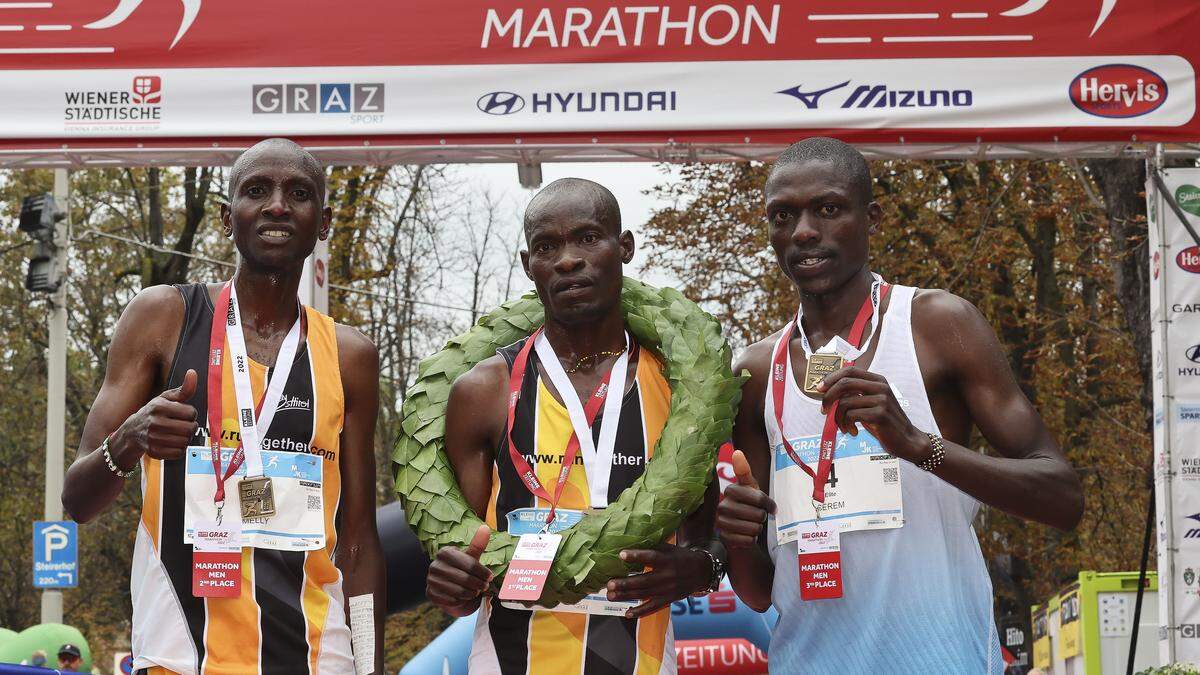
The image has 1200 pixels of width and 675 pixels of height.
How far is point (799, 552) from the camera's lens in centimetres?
391

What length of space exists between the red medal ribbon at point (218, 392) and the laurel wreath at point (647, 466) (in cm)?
57

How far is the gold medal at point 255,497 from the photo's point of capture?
400 centimetres

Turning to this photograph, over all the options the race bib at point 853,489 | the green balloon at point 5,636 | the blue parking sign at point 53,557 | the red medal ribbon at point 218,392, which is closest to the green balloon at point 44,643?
the green balloon at point 5,636

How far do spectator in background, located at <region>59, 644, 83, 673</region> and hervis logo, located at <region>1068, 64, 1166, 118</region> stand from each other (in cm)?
913

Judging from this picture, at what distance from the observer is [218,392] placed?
411 centimetres

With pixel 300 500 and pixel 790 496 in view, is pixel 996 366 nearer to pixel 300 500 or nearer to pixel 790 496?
pixel 790 496

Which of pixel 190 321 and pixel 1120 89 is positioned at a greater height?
pixel 1120 89

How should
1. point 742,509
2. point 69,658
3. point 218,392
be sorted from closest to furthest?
point 742,509
point 218,392
point 69,658

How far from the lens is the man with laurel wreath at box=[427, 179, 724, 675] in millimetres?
4070

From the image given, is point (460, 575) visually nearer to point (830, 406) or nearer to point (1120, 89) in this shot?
point (830, 406)

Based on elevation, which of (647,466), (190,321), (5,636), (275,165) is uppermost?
(275,165)

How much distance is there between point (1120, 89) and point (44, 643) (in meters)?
9.71

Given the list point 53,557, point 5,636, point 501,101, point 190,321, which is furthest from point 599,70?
point 53,557

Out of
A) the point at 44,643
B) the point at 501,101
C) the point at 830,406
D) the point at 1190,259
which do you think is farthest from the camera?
the point at 44,643
